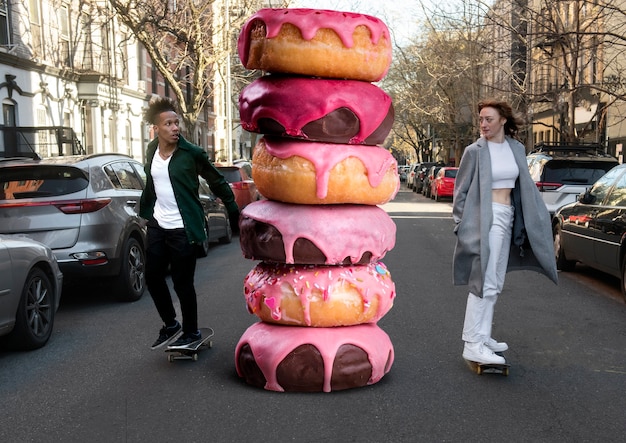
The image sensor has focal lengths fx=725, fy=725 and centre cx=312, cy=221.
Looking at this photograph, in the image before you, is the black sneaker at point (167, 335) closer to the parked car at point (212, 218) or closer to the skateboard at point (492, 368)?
the skateboard at point (492, 368)

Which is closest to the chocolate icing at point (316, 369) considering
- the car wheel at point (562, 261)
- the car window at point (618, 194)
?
the car window at point (618, 194)

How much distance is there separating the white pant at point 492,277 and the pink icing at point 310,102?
123 centimetres

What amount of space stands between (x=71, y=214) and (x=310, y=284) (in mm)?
3954

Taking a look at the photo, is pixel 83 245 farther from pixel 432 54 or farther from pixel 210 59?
pixel 432 54

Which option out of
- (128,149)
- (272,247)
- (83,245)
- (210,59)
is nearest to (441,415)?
(272,247)

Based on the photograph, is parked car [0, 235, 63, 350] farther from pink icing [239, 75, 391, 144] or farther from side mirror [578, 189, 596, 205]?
side mirror [578, 189, 596, 205]

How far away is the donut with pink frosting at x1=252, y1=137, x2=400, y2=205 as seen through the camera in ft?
15.7

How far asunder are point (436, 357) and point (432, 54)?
111 feet

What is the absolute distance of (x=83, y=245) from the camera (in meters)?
7.84

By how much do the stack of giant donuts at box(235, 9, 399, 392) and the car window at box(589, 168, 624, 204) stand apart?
5.30m

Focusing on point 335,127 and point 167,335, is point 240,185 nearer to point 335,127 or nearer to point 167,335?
point 167,335

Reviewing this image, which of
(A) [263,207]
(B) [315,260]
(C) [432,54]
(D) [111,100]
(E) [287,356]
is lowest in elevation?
(E) [287,356]

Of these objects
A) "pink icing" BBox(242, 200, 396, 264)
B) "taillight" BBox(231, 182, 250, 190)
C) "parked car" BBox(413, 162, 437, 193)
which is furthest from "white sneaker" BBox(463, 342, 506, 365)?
"parked car" BBox(413, 162, 437, 193)

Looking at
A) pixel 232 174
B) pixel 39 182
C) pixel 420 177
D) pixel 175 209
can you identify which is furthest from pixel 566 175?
pixel 420 177
